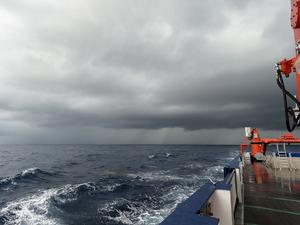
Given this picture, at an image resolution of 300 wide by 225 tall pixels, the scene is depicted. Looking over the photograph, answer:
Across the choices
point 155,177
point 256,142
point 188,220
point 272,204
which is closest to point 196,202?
point 188,220

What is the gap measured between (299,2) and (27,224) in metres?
16.2

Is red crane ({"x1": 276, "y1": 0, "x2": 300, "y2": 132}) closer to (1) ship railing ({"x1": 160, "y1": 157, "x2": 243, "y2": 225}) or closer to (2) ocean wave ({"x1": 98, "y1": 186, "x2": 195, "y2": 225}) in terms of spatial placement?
(1) ship railing ({"x1": 160, "y1": 157, "x2": 243, "y2": 225})

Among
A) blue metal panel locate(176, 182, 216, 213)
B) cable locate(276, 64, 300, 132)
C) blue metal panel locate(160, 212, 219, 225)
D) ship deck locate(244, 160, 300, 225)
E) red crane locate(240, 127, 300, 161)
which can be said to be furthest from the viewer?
red crane locate(240, 127, 300, 161)

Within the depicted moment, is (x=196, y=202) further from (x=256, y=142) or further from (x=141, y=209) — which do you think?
(x=256, y=142)

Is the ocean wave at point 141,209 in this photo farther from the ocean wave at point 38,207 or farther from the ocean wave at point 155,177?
the ocean wave at point 155,177

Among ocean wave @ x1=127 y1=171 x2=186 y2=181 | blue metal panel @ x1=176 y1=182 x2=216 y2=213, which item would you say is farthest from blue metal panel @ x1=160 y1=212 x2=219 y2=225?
ocean wave @ x1=127 y1=171 x2=186 y2=181

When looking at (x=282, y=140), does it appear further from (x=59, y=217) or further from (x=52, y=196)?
(x=52, y=196)

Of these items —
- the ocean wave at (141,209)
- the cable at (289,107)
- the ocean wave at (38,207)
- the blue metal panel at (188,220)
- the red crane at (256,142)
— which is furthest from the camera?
the red crane at (256,142)

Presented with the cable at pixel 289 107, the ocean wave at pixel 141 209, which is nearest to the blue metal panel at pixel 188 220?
the cable at pixel 289 107

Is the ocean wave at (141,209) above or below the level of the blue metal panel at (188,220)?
below

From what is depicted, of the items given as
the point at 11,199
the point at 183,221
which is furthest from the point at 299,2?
the point at 11,199

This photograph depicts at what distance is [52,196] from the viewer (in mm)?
18906

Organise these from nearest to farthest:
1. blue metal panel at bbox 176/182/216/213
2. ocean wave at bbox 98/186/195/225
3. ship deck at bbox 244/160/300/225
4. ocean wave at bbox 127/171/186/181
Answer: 1. blue metal panel at bbox 176/182/216/213
2. ship deck at bbox 244/160/300/225
3. ocean wave at bbox 98/186/195/225
4. ocean wave at bbox 127/171/186/181

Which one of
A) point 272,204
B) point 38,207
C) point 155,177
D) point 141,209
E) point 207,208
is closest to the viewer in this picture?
point 207,208
